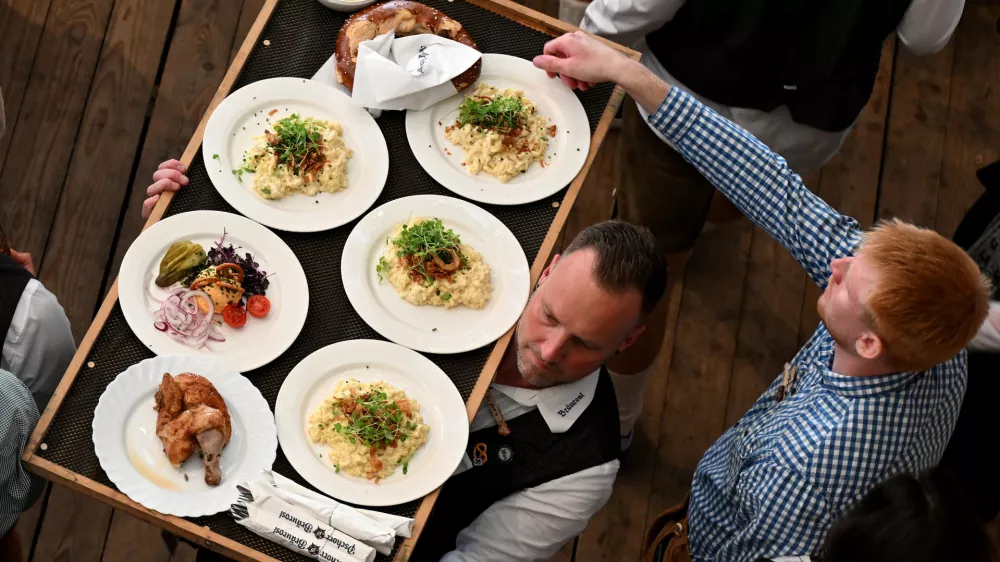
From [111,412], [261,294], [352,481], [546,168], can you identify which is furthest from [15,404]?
[546,168]

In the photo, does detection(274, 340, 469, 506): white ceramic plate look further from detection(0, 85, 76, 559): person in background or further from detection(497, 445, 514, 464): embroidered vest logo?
detection(0, 85, 76, 559): person in background

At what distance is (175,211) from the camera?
2623mm

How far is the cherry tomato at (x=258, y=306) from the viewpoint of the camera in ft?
8.25

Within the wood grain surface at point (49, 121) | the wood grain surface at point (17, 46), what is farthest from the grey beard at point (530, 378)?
the wood grain surface at point (17, 46)

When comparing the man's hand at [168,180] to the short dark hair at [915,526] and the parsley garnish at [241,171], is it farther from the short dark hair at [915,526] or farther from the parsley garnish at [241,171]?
the short dark hair at [915,526]

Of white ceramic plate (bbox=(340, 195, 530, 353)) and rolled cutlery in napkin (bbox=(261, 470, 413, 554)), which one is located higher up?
white ceramic plate (bbox=(340, 195, 530, 353))

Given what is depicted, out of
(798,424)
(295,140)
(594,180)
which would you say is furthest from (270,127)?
(594,180)

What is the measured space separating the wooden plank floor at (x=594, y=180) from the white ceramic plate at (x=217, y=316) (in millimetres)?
1391

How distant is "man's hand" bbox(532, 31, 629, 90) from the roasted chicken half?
132cm

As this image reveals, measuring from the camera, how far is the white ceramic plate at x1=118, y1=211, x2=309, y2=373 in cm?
245

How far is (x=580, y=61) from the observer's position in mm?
2854

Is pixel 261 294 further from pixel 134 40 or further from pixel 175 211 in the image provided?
pixel 134 40

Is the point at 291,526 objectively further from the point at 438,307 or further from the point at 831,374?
the point at 831,374

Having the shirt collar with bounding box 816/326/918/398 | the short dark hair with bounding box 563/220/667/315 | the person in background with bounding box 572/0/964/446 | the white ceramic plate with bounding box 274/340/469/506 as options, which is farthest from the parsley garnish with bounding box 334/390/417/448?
the person in background with bounding box 572/0/964/446
